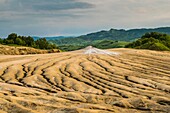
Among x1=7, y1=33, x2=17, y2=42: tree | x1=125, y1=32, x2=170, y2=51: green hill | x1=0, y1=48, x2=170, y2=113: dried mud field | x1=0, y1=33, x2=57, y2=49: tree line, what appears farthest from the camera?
x1=7, y1=33, x2=17, y2=42: tree

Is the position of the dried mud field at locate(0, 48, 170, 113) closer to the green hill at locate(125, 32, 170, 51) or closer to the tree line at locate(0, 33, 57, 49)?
the green hill at locate(125, 32, 170, 51)

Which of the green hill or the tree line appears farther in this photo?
the tree line

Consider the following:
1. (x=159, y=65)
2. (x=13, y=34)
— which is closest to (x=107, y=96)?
(x=159, y=65)

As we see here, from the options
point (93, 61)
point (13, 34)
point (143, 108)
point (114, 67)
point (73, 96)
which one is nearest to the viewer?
point (143, 108)

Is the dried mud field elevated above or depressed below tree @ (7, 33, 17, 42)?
below

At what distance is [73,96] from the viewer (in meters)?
18.1

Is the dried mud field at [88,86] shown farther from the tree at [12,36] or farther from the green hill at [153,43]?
the tree at [12,36]

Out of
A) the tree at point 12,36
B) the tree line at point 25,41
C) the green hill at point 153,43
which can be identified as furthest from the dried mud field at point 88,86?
the tree at point 12,36

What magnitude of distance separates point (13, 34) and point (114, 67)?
3229 inches

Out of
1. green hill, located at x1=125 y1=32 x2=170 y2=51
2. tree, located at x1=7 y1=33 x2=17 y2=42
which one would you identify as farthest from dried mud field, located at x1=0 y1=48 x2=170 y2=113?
tree, located at x1=7 y1=33 x2=17 y2=42

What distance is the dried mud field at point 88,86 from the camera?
15883mm

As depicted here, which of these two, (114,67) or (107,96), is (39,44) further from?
(107,96)

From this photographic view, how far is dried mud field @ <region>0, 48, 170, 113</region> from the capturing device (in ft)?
52.1

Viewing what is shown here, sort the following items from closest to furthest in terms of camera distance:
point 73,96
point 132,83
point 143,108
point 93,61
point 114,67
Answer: point 143,108
point 73,96
point 132,83
point 114,67
point 93,61
